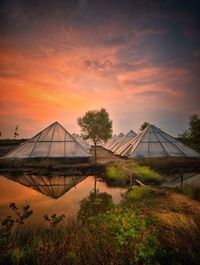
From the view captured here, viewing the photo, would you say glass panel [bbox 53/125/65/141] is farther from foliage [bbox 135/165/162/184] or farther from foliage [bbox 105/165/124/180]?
foliage [bbox 135/165/162/184]

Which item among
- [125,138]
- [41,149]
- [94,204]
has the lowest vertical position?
[94,204]

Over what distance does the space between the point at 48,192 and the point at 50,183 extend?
7.39ft

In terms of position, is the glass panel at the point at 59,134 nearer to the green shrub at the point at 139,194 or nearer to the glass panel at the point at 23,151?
the glass panel at the point at 23,151

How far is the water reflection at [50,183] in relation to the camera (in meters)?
12.7

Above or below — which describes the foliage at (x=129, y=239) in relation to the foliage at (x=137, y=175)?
below

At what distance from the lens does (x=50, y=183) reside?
14.7 metres

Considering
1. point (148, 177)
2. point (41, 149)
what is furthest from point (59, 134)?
point (148, 177)

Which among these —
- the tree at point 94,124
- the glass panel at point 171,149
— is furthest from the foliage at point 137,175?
the tree at point 94,124

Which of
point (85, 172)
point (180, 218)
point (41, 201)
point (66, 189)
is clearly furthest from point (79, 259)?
point (85, 172)

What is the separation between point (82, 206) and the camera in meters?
9.75

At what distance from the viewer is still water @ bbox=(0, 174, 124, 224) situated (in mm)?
9408

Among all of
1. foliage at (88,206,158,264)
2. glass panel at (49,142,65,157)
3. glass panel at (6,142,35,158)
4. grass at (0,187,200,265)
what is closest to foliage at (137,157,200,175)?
glass panel at (49,142,65,157)

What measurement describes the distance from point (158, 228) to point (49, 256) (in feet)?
9.30

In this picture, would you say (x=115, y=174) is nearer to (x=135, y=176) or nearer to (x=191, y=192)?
(x=135, y=176)
